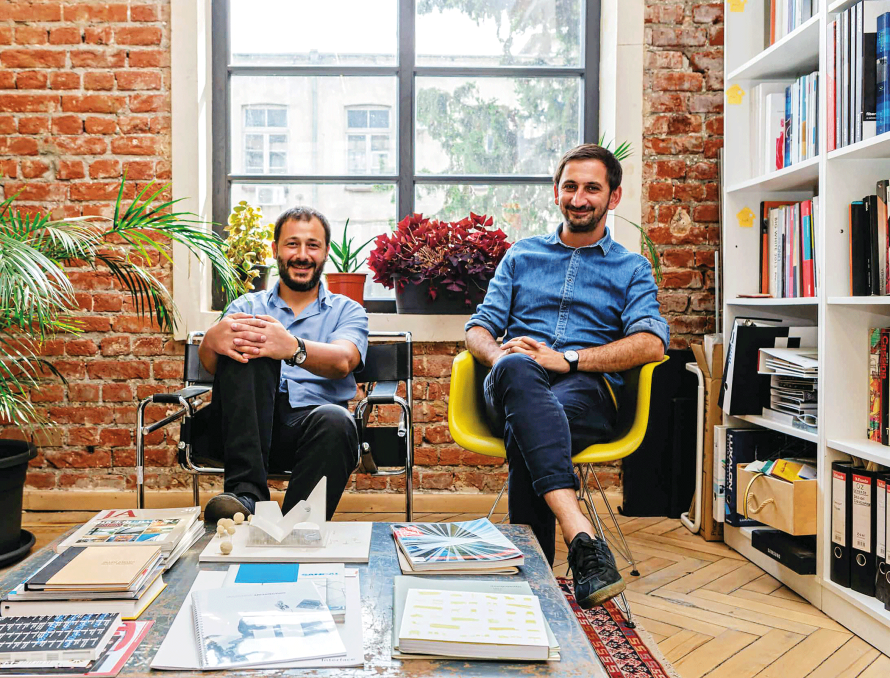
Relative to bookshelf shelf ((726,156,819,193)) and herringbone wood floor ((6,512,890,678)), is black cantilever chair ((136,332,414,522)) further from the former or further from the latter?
bookshelf shelf ((726,156,819,193))

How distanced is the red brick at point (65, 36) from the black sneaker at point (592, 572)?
9.06 feet

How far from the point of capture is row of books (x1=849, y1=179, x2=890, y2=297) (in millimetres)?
1907

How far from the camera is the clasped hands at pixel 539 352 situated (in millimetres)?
2197

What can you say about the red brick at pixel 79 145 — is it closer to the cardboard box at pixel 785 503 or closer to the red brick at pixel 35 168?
the red brick at pixel 35 168

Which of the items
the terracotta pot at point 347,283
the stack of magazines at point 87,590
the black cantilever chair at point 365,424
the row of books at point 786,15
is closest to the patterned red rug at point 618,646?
the black cantilever chair at point 365,424

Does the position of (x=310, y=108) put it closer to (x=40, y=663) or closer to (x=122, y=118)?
(x=122, y=118)

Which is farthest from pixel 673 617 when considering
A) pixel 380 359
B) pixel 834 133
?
pixel 834 133

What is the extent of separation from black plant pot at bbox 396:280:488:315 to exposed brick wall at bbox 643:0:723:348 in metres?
0.78

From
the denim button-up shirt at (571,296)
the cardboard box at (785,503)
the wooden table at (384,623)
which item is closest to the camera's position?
the wooden table at (384,623)

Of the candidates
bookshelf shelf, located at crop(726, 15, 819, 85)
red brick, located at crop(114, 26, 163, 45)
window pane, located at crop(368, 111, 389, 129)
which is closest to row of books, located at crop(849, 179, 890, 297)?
bookshelf shelf, located at crop(726, 15, 819, 85)

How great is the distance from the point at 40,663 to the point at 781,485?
74.3 inches

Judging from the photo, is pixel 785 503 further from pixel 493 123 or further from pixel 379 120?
pixel 379 120

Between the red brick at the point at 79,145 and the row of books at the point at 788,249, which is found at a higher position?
the red brick at the point at 79,145

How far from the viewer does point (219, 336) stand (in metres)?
2.10
